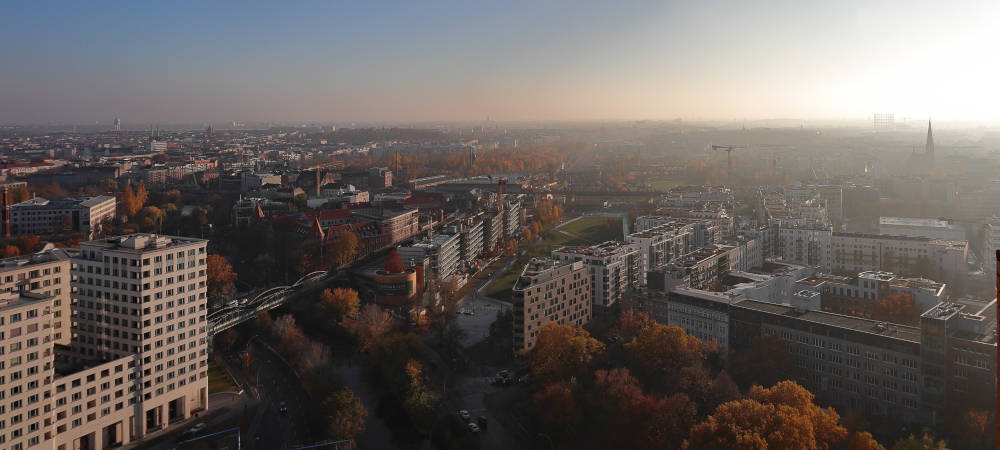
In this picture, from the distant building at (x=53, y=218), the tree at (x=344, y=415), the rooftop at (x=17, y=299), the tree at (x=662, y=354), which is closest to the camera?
the rooftop at (x=17, y=299)

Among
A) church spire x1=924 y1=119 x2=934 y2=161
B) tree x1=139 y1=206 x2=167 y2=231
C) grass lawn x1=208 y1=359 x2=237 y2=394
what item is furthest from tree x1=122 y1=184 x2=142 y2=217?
church spire x1=924 y1=119 x2=934 y2=161

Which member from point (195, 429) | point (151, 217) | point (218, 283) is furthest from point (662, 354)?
point (151, 217)

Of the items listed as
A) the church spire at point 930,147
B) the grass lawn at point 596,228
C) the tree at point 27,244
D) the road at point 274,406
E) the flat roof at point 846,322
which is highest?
the church spire at point 930,147

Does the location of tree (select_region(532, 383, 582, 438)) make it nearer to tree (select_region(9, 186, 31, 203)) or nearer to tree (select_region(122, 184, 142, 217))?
tree (select_region(122, 184, 142, 217))

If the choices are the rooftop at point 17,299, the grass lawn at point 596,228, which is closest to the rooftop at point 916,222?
the grass lawn at point 596,228

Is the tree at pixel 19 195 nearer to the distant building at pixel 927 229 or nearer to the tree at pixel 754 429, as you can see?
the tree at pixel 754 429

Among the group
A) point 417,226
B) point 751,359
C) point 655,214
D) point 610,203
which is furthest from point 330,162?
point 751,359

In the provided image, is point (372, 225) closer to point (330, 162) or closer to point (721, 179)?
point (721, 179)
